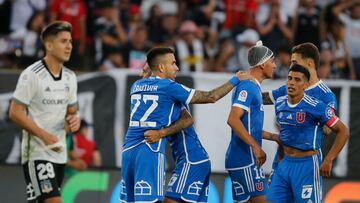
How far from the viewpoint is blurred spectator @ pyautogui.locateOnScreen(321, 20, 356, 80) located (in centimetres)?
1711

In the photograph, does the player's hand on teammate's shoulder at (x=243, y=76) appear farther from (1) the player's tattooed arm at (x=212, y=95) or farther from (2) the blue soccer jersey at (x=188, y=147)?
(2) the blue soccer jersey at (x=188, y=147)

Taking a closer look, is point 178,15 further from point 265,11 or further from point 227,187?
point 227,187

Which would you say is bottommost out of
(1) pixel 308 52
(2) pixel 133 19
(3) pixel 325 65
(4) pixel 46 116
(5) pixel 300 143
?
(5) pixel 300 143

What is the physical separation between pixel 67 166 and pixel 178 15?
6188 millimetres

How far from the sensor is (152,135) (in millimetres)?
10750

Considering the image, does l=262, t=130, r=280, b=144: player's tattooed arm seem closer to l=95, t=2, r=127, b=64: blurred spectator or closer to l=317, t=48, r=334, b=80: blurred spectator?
l=317, t=48, r=334, b=80: blurred spectator

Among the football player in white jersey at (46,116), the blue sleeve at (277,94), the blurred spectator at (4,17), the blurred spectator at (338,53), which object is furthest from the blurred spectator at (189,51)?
the football player in white jersey at (46,116)

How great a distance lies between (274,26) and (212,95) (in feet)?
23.4

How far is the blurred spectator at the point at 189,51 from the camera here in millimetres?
16781

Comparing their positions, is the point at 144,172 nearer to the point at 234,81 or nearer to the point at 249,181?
the point at 249,181

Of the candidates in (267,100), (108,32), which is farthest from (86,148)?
(267,100)

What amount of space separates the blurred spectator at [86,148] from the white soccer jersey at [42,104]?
292cm

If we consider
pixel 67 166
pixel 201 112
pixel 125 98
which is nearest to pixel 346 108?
pixel 201 112

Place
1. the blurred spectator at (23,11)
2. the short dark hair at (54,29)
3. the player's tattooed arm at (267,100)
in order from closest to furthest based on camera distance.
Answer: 1. the short dark hair at (54,29)
2. the player's tattooed arm at (267,100)
3. the blurred spectator at (23,11)
